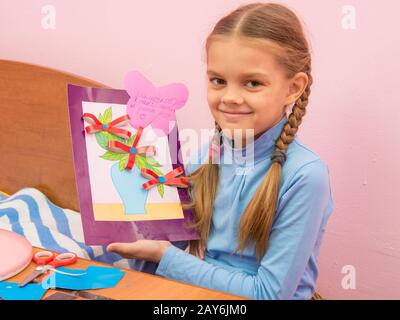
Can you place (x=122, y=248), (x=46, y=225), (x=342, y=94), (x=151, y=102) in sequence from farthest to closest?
(x=46, y=225), (x=342, y=94), (x=151, y=102), (x=122, y=248)

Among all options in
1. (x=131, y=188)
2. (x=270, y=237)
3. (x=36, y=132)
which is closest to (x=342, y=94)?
(x=270, y=237)

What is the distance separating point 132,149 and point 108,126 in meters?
0.06

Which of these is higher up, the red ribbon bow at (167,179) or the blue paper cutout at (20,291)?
the red ribbon bow at (167,179)

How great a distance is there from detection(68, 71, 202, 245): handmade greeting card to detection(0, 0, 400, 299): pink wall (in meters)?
0.31

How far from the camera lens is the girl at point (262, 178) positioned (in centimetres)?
81

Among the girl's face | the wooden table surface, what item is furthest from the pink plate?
the girl's face

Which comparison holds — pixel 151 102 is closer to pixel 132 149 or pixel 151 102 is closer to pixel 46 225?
pixel 132 149

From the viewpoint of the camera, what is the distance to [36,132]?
1403 millimetres

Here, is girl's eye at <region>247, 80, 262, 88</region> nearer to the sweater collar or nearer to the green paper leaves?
the sweater collar

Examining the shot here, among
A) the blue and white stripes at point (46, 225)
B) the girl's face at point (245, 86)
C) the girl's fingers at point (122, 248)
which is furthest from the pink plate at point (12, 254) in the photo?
the girl's face at point (245, 86)

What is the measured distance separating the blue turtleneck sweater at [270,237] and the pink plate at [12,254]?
209 millimetres

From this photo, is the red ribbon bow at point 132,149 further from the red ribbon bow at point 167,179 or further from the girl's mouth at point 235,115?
the girl's mouth at point 235,115

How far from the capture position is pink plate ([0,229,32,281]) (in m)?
0.72
